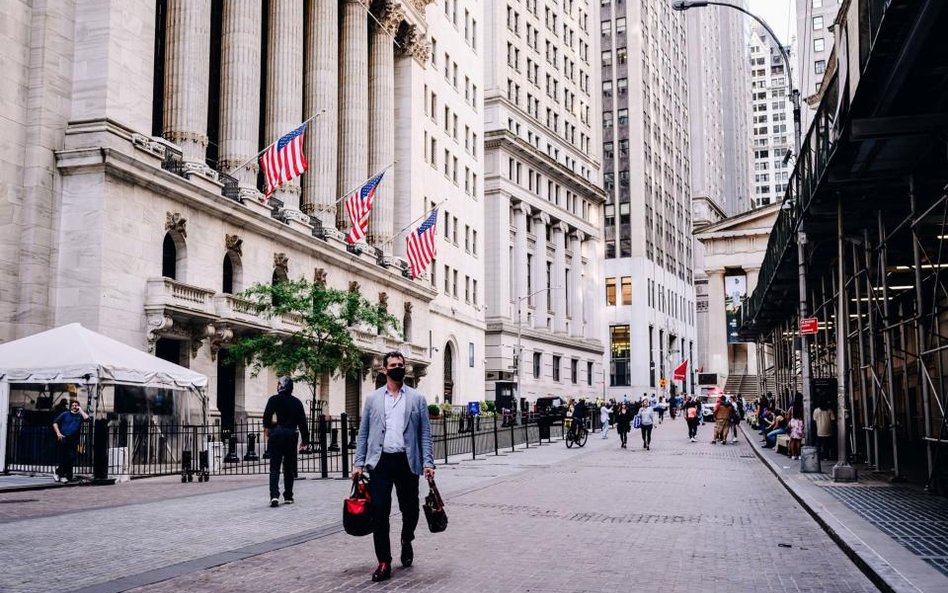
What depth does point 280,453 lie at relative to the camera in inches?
599

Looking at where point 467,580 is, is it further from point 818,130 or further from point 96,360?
point 96,360

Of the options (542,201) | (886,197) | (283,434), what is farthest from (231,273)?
(542,201)

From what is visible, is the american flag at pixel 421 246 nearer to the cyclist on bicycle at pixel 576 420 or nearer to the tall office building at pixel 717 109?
the cyclist on bicycle at pixel 576 420

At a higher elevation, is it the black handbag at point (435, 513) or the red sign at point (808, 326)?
the red sign at point (808, 326)

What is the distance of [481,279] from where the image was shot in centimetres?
7375

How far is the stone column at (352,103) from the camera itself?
170 ft

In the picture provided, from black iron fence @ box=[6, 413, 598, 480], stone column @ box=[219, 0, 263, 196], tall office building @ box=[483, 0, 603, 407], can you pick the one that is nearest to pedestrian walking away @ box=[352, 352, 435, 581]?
black iron fence @ box=[6, 413, 598, 480]

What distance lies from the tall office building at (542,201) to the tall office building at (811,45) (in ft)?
84.3

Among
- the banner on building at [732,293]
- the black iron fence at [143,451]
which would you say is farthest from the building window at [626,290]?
the black iron fence at [143,451]

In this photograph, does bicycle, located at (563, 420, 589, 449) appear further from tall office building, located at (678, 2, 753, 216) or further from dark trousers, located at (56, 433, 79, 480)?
tall office building, located at (678, 2, 753, 216)

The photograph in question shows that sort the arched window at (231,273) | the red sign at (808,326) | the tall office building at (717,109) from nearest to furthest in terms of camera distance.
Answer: the red sign at (808,326) < the arched window at (231,273) < the tall office building at (717,109)

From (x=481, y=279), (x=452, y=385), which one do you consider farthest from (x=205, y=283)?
(x=481, y=279)

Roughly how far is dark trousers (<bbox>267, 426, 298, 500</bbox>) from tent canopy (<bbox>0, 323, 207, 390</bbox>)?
769 cm

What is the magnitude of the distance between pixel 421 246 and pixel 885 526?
33.8 meters
